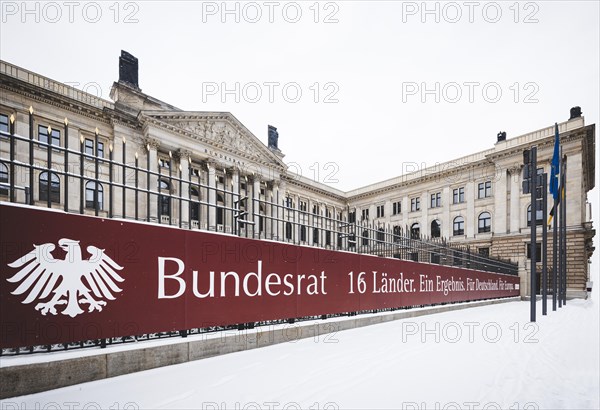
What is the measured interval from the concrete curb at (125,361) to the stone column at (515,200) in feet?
106

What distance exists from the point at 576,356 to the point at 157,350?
256 inches

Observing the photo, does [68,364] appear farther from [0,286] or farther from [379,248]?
[379,248]

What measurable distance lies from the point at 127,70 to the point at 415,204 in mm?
36640

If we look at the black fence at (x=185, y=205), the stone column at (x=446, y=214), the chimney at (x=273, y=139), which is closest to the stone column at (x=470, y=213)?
the stone column at (x=446, y=214)

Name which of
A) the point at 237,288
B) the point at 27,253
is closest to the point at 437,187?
the point at 237,288

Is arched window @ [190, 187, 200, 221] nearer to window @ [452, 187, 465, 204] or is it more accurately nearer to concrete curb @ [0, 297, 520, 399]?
concrete curb @ [0, 297, 520, 399]

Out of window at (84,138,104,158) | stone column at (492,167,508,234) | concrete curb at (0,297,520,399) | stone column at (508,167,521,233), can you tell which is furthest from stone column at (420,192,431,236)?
concrete curb at (0,297,520,399)

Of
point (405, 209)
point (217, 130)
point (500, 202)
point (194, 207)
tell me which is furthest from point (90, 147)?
point (500, 202)

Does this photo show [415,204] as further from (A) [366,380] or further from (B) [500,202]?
(A) [366,380]

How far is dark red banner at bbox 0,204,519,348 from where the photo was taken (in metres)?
3.30

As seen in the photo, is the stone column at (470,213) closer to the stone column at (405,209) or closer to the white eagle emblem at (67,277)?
the stone column at (405,209)

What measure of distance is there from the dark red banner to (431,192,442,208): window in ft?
120

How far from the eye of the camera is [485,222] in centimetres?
3478

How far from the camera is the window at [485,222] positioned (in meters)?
34.3
